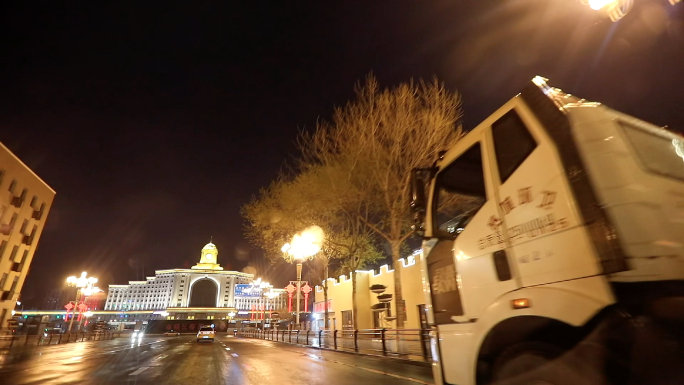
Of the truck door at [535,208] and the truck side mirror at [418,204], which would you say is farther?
the truck side mirror at [418,204]

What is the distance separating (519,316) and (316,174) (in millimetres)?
16638

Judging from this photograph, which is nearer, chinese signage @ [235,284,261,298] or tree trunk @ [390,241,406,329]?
tree trunk @ [390,241,406,329]

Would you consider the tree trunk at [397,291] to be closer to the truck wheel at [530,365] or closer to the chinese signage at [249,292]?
the truck wheel at [530,365]

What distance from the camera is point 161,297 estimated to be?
128 m

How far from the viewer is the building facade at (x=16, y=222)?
3641 cm

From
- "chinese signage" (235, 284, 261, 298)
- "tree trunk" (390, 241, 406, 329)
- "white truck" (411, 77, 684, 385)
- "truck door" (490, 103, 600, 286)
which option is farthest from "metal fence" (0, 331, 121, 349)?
"chinese signage" (235, 284, 261, 298)

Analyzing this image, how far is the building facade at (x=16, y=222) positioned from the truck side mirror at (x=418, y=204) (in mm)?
45096

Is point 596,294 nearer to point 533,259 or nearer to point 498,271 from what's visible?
point 533,259

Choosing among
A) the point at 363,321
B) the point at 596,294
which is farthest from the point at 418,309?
the point at 596,294

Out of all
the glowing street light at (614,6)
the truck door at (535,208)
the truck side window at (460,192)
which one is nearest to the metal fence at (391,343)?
the truck side window at (460,192)

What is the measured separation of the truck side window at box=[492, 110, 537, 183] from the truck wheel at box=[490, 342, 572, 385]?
1.35 metres

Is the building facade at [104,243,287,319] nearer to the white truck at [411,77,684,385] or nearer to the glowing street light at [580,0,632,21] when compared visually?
the glowing street light at [580,0,632,21]

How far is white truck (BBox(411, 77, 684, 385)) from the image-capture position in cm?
218

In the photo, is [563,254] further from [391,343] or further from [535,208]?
[391,343]
